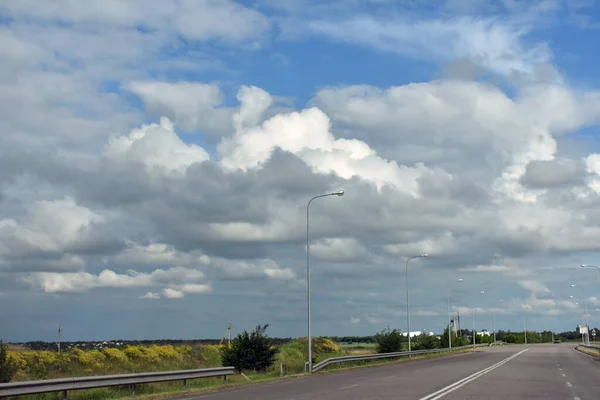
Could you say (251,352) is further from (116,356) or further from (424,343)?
(424,343)

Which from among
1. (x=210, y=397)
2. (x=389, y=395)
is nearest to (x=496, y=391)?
(x=389, y=395)

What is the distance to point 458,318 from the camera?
12712 cm

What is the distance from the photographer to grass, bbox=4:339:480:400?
3047cm

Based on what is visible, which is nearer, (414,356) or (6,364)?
(6,364)

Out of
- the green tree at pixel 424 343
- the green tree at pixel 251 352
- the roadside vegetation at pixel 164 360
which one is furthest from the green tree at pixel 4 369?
the green tree at pixel 424 343

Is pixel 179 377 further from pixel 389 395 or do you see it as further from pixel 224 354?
pixel 224 354

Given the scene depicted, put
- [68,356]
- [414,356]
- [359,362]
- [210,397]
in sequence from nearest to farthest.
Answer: [210,397] → [68,356] → [359,362] → [414,356]

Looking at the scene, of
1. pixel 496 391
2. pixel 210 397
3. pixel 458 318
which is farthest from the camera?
pixel 458 318

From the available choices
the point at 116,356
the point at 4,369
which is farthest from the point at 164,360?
the point at 4,369

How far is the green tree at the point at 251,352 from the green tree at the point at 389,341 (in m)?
26.2

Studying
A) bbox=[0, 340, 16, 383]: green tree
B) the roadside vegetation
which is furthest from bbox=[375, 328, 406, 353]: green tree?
bbox=[0, 340, 16, 383]: green tree

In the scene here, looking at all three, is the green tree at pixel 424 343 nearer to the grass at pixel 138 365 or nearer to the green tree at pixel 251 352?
the grass at pixel 138 365

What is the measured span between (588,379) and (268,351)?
20544mm

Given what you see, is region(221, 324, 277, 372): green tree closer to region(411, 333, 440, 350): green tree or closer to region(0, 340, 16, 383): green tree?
region(0, 340, 16, 383): green tree
